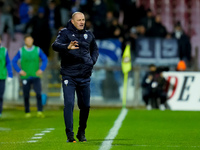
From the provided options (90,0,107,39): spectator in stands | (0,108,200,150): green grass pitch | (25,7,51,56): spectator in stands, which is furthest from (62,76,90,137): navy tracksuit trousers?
(25,7,51,56): spectator in stands

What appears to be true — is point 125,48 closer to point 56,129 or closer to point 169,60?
point 169,60

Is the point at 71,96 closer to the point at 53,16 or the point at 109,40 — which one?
the point at 109,40

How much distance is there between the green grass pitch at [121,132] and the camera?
964 cm

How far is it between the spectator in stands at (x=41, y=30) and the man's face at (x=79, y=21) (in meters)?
13.1

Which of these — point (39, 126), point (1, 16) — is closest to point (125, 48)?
point (1, 16)

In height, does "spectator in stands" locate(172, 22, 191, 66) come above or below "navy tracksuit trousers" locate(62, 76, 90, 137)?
below

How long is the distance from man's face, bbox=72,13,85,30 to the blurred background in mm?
10298

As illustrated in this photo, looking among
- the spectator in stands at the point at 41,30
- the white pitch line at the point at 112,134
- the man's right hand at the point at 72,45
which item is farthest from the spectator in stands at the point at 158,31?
the man's right hand at the point at 72,45

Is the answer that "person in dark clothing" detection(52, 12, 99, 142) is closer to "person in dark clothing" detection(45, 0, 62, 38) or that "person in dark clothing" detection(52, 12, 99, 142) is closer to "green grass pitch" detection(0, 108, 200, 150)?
"green grass pitch" detection(0, 108, 200, 150)

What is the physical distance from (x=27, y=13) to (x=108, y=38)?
3.76 m

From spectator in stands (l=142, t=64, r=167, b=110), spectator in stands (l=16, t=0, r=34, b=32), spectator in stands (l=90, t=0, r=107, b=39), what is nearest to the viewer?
spectator in stands (l=142, t=64, r=167, b=110)

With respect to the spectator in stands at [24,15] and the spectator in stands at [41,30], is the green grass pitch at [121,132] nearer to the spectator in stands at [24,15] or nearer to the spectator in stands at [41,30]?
the spectator in stands at [41,30]

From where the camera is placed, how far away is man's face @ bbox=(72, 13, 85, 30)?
32.4 ft

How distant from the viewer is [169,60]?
22.2 meters
